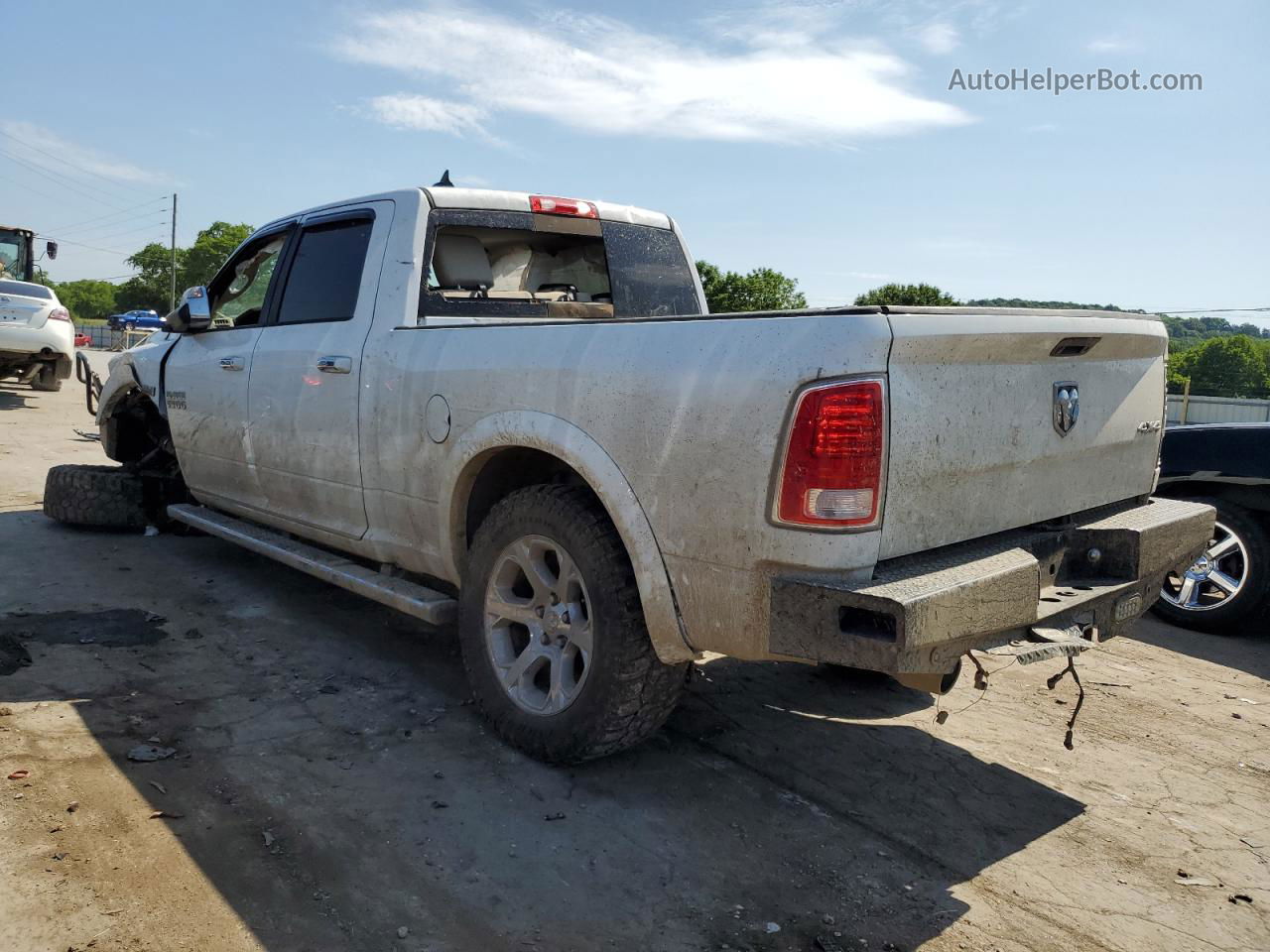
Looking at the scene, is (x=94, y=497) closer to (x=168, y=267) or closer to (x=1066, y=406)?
(x=1066, y=406)

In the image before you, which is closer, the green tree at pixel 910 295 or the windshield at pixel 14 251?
the windshield at pixel 14 251

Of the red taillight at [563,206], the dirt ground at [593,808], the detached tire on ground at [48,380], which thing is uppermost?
the red taillight at [563,206]

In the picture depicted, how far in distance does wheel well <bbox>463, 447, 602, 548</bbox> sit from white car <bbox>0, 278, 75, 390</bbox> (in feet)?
42.5

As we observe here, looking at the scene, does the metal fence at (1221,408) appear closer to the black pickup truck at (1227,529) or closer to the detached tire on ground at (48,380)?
the black pickup truck at (1227,529)

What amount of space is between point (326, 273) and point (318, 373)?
58cm

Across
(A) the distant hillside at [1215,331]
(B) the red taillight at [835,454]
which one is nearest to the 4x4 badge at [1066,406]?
(B) the red taillight at [835,454]

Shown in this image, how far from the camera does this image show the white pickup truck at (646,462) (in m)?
2.57

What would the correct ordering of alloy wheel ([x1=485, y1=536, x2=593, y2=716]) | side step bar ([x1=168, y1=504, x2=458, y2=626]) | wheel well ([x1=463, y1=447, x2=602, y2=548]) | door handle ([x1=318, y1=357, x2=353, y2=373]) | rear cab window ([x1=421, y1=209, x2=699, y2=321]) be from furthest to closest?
rear cab window ([x1=421, y1=209, x2=699, y2=321]), door handle ([x1=318, y1=357, x2=353, y2=373]), side step bar ([x1=168, y1=504, x2=458, y2=626]), wheel well ([x1=463, y1=447, x2=602, y2=548]), alloy wheel ([x1=485, y1=536, x2=593, y2=716])

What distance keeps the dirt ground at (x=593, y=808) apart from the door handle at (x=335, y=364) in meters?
1.29

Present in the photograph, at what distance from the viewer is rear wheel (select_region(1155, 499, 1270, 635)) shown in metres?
5.39

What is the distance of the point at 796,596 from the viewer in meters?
2.58

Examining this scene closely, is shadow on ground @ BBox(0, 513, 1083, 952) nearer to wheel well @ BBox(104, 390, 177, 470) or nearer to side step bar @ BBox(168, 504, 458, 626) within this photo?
side step bar @ BBox(168, 504, 458, 626)

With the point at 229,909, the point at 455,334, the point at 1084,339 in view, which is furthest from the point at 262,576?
the point at 1084,339

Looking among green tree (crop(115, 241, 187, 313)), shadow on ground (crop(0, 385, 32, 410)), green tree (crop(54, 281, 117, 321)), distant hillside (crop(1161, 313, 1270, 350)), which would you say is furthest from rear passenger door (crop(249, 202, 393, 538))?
green tree (crop(54, 281, 117, 321))
